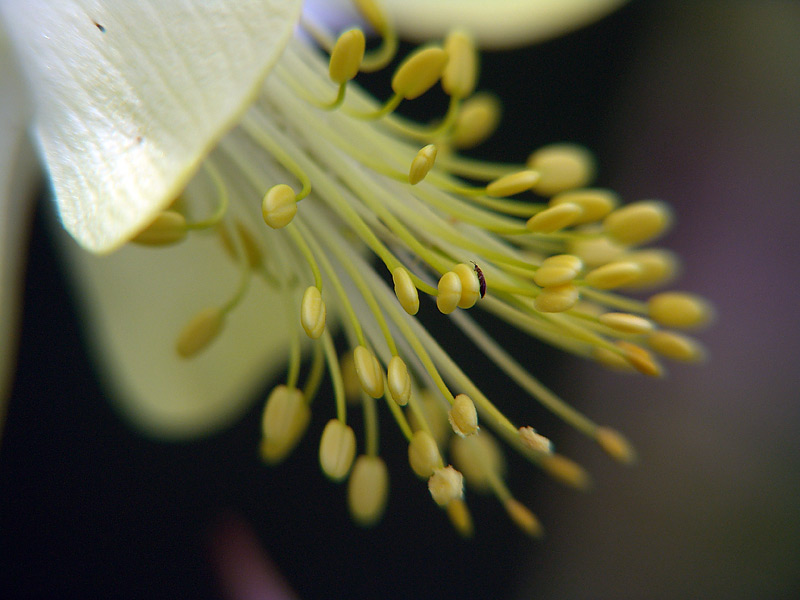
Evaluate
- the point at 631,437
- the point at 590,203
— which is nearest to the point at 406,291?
the point at 590,203

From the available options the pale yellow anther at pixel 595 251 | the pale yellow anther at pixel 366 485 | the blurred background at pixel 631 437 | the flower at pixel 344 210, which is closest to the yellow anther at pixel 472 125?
the flower at pixel 344 210

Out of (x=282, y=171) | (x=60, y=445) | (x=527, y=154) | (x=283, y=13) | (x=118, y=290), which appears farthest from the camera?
(x=527, y=154)

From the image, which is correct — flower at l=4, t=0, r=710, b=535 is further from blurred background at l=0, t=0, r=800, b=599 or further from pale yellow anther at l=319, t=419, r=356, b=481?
blurred background at l=0, t=0, r=800, b=599

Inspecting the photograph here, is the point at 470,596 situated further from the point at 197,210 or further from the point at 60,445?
the point at 197,210

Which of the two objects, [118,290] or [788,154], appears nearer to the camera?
[118,290]

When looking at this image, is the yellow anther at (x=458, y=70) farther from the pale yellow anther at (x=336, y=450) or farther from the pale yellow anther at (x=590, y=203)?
the pale yellow anther at (x=336, y=450)

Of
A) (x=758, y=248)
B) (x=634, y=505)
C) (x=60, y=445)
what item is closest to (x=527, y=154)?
(x=758, y=248)
